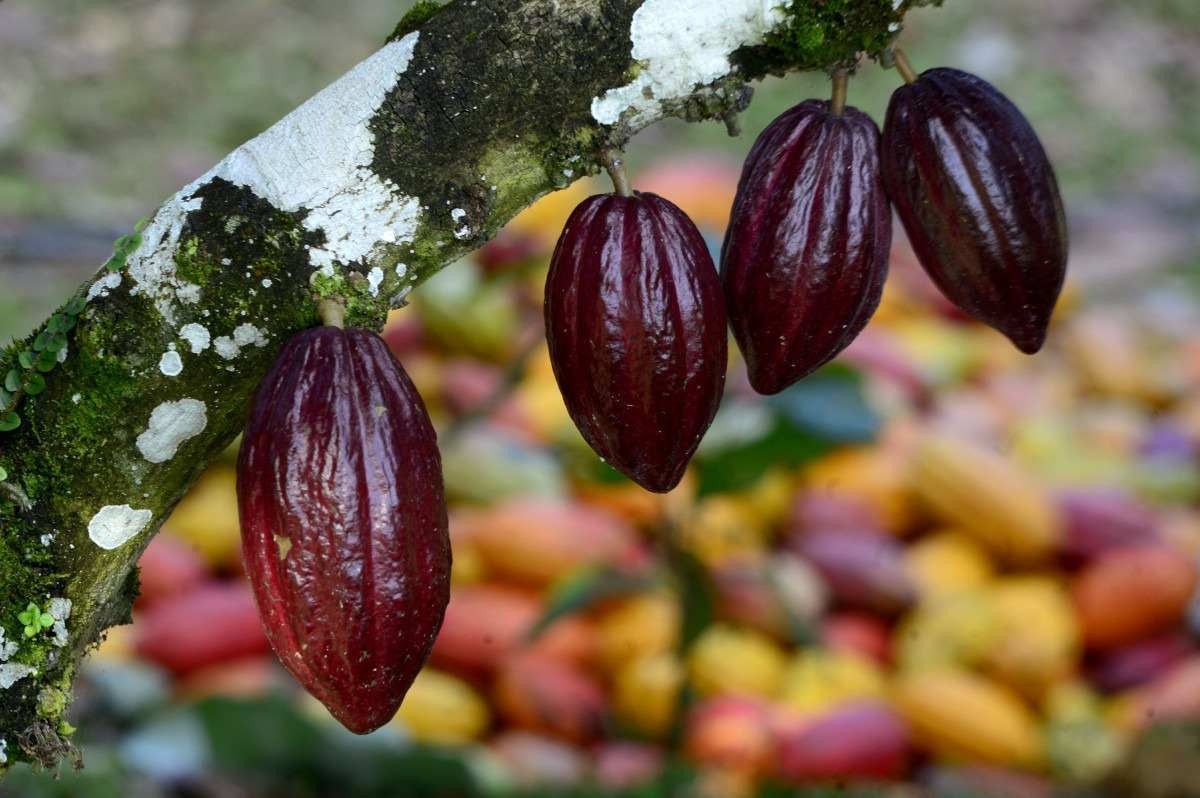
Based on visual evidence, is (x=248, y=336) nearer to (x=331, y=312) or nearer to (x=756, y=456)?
(x=331, y=312)

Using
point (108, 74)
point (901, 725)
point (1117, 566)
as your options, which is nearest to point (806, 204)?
point (901, 725)

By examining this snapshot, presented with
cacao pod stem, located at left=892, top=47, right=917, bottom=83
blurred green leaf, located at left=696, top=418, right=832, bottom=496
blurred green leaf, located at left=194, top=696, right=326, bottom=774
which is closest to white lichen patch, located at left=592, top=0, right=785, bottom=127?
cacao pod stem, located at left=892, top=47, right=917, bottom=83

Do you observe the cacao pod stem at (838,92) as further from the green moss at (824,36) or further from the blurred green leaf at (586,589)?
the blurred green leaf at (586,589)

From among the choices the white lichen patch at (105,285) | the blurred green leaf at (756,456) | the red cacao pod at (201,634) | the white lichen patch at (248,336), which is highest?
the red cacao pod at (201,634)

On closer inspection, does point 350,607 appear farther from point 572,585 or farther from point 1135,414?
point 1135,414

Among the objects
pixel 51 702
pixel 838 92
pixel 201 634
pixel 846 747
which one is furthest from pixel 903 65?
pixel 201 634

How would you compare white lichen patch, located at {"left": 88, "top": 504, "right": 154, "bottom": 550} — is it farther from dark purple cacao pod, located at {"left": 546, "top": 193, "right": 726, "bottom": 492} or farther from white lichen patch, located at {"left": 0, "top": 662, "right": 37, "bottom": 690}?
dark purple cacao pod, located at {"left": 546, "top": 193, "right": 726, "bottom": 492}

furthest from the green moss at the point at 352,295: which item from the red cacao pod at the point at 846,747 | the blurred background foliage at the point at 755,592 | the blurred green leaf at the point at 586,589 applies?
the red cacao pod at the point at 846,747
